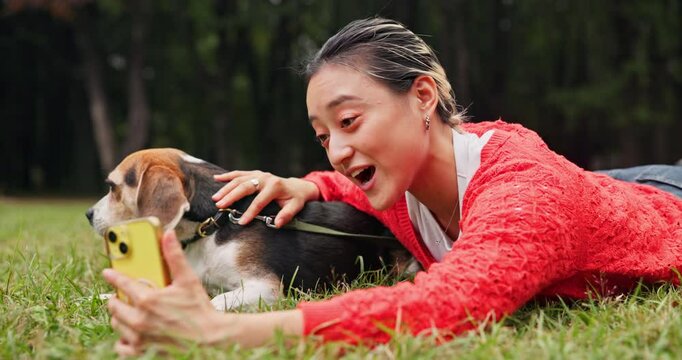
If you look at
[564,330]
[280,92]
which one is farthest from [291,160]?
[564,330]

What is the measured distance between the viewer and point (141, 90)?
73.3ft

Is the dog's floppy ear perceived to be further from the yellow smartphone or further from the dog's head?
the yellow smartphone

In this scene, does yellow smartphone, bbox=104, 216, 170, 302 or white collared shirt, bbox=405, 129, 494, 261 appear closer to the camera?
yellow smartphone, bbox=104, 216, 170, 302

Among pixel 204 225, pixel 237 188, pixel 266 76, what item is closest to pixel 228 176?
pixel 237 188

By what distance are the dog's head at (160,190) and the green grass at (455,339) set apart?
1.51 feet

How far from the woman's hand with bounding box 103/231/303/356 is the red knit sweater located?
16 cm

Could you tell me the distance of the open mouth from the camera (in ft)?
10.2

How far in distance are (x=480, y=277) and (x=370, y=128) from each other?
0.87m

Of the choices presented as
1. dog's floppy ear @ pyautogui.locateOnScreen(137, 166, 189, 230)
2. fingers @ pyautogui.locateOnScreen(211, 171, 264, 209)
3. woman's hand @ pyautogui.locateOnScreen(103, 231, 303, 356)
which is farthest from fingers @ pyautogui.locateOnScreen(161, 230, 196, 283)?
fingers @ pyautogui.locateOnScreen(211, 171, 264, 209)

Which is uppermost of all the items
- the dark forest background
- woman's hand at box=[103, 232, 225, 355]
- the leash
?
woman's hand at box=[103, 232, 225, 355]

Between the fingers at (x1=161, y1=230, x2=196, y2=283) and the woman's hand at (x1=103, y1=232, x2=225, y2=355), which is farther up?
the fingers at (x1=161, y1=230, x2=196, y2=283)

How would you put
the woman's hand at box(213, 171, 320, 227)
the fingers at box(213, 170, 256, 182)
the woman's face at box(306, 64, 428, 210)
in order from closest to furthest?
the woman's face at box(306, 64, 428, 210) → the woman's hand at box(213, 171, 320, 227) → the fingers at box(213, 170, 256, 182)

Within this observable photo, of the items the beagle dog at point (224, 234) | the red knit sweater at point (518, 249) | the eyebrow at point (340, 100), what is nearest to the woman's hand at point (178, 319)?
the red knit sweater at point (518, 249)

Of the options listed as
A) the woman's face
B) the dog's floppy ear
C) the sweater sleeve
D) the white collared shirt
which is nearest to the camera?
the sweater sleeve
